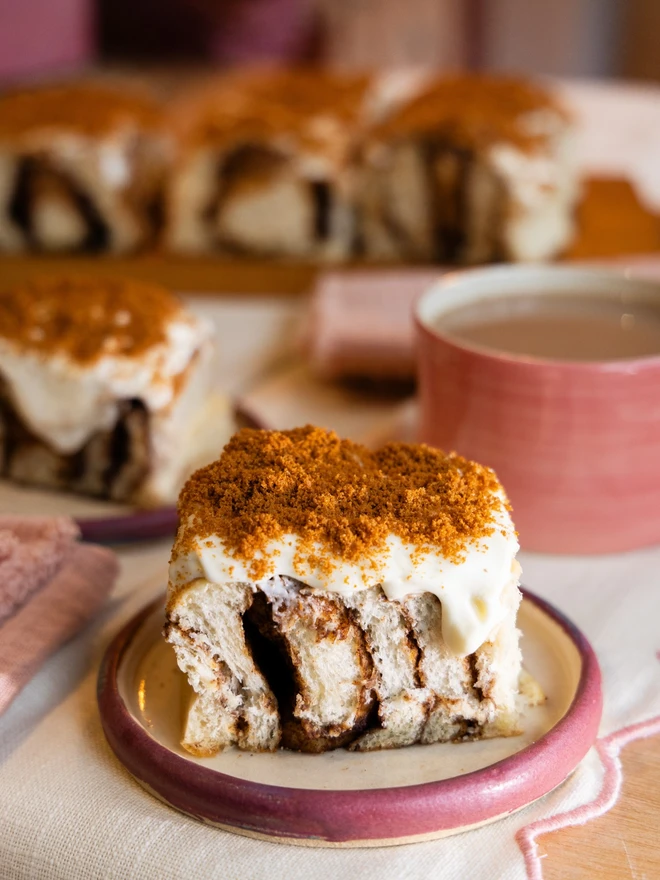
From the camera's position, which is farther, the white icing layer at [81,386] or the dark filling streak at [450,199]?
the dark filling streak at [450,199]

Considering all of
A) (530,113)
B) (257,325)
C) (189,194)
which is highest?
(530,113)

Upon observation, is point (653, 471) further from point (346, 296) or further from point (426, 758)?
point (346, 296)

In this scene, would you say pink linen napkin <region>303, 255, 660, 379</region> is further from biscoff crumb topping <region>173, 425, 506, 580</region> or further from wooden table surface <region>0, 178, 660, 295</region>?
biscoff crumb topping <region>173, 425, 506, 580</region>

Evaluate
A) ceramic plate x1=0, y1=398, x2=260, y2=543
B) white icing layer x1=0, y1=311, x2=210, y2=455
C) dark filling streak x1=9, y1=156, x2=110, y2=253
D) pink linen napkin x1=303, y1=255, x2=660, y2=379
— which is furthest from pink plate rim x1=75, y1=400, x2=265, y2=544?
dark filling streak x1=9, y1=156, x2=110, y2=253

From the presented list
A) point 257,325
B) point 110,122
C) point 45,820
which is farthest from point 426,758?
point 110,122

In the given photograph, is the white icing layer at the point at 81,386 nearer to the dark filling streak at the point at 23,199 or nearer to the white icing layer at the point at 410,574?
the white icing layer at the point at 410,574

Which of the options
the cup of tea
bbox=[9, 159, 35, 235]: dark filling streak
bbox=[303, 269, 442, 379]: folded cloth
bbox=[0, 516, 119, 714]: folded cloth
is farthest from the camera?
bbox=[9, 159, 35, 235]: dark filling streak

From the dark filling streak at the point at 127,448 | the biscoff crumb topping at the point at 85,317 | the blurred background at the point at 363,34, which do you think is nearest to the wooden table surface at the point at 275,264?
the biscoff crumb topping at the point at 85,317
